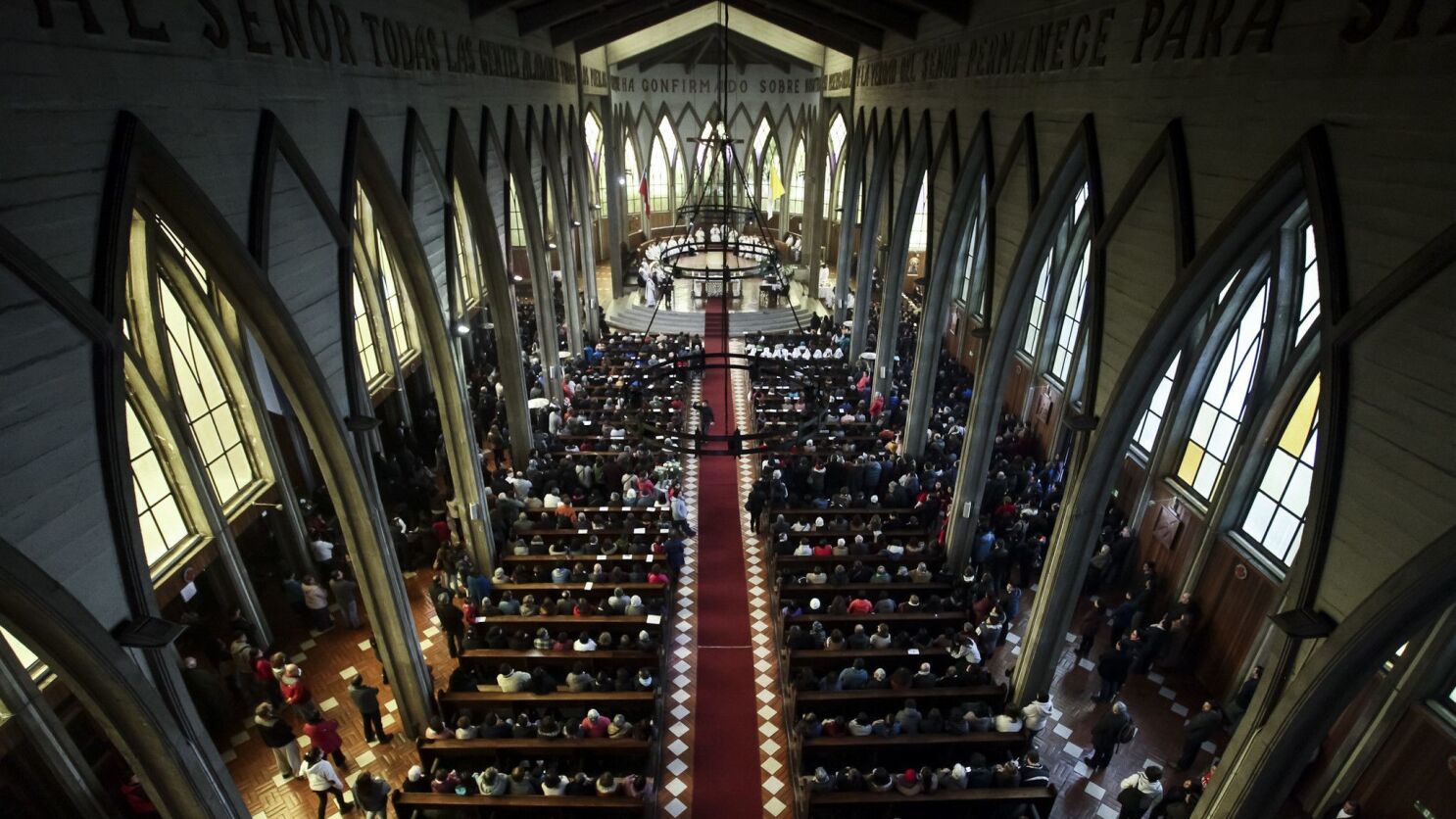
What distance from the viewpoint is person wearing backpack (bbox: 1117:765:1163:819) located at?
7.40 m

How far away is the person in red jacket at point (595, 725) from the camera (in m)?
8.40

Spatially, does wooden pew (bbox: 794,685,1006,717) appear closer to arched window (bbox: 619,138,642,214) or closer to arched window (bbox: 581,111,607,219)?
arched window (bbox: 581,111,607,219)

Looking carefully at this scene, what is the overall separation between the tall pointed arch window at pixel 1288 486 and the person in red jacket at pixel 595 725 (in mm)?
8596

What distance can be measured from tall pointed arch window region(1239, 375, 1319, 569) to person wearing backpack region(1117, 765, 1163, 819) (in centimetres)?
347

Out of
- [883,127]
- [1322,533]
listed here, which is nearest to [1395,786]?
[1322,533]

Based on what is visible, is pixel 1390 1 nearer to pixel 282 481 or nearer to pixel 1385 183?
pixel 1385 183

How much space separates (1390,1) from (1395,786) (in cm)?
716

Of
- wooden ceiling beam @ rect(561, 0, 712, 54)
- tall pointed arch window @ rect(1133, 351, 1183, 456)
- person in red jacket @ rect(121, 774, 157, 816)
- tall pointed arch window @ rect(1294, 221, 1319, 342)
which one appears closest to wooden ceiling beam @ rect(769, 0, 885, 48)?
wooden ceiling beam @ rect(561, 0, 712, 54)

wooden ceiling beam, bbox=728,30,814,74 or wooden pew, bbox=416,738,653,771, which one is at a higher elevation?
wooden ceiling beam, bbox=728,30,814,74

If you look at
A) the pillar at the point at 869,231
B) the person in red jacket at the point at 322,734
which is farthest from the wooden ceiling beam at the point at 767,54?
the person in red jacket at the point at 322,734

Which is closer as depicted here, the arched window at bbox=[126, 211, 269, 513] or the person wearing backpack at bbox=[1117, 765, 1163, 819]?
the person wearing backpack at bbox=[1117, 765, 1163, 819]

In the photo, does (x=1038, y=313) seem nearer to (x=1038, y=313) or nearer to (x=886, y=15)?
(x=1038, y=313)

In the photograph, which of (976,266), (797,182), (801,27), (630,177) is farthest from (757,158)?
(976,266)

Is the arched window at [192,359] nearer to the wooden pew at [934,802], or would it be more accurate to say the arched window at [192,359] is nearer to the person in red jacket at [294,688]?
the person in red jacket at [294,688]
